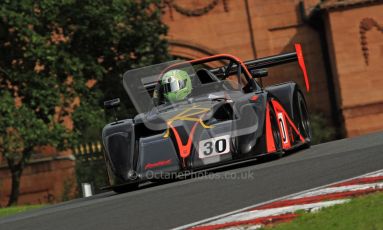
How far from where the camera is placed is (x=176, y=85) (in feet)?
43.0

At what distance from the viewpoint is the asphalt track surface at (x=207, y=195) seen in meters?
8.43

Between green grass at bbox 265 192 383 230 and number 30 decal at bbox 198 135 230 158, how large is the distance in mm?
4115

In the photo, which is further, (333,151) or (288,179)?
(333,151)

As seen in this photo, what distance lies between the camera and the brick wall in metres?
32.3

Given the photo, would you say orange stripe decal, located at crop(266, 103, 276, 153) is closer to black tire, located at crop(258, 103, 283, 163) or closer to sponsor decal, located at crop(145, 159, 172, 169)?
black tire, located at crop(258, 103, 283, 163)

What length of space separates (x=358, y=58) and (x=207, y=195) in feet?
79.2

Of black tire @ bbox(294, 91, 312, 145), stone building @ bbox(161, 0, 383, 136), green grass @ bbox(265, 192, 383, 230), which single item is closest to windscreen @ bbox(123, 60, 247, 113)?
black tire @ bbox(294, 91, 312, 145)

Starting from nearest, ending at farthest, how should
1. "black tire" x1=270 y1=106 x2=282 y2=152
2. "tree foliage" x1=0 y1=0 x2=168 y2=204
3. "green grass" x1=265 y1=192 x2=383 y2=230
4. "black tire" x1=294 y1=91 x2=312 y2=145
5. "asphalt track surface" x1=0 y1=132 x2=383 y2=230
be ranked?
"green grass" x1=265 y1=192 x2=383 y2=230
"asphalt track surface" x1=0 y1=132 x2=383 y2=230
"black tire" x1=270 y1=106 x2=282 y2=152
"black tire" x1=294 y1=91 x2=312 y2=145
"tree foliage" x1=0 y1=0 x2=168 y2=204

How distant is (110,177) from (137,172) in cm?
57

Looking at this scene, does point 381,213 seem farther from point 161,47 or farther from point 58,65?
point 161,47

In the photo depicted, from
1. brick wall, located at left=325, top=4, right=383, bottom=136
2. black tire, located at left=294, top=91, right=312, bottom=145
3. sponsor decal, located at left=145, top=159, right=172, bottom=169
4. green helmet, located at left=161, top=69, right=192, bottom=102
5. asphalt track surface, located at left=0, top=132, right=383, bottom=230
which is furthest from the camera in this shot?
brick wall, located at left=325, top=4, right=383, bottom=136

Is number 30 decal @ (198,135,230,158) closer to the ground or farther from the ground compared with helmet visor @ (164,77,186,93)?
closer to the ground

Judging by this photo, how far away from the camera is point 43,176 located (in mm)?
32281

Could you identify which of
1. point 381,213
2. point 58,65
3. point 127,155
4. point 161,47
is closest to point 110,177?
point 127,155
